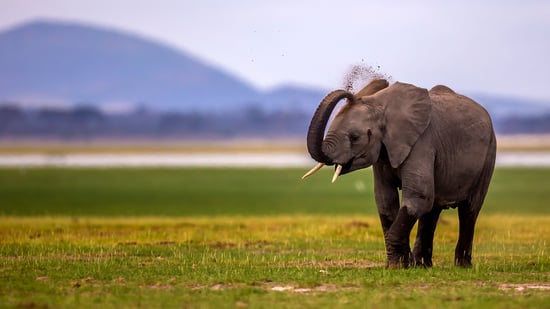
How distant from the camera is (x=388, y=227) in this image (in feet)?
54.5

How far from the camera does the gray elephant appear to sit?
15812 mm

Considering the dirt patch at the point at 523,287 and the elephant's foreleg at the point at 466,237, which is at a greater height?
the elephant's foreleg at the point at 466,237

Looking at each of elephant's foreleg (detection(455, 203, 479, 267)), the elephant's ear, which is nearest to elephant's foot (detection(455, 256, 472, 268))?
elephant's foreleg (detection(455, 203, 479, 267))

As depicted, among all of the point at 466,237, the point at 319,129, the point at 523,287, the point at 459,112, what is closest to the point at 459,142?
the point at 459,112

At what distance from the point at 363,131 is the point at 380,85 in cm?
143

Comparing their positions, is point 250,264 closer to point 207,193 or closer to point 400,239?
point 400,239

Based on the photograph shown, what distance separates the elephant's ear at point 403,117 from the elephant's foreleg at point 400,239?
79cm

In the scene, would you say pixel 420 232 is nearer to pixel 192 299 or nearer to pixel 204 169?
pixel 192 299

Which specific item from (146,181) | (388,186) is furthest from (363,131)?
(146,181)

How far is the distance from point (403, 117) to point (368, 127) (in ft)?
2.00

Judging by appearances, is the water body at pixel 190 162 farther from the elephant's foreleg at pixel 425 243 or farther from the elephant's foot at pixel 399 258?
the elephant's foot at pixel 399 258

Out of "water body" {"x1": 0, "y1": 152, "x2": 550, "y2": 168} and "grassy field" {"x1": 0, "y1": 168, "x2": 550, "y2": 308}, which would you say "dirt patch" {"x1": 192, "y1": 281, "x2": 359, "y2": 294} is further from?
"water body" {"x1": 0, "y1": 152, "x2": 550, "y2": 168}

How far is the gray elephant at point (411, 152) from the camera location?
1581 centimetres

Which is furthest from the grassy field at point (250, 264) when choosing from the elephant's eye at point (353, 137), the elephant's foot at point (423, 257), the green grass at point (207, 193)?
the elephant's eye at point (353, 137)
